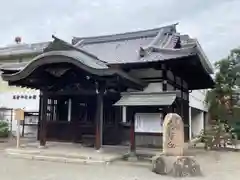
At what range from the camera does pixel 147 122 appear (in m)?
10.7

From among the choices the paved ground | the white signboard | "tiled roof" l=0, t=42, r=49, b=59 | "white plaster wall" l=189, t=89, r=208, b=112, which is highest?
"tiled roof" l=0, t=42, r=49, b=59

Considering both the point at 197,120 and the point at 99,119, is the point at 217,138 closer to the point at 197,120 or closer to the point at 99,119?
the point at 99,119

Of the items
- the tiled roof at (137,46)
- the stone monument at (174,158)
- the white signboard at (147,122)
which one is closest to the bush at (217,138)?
the tiled roof at (137,46)

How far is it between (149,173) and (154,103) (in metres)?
2.71

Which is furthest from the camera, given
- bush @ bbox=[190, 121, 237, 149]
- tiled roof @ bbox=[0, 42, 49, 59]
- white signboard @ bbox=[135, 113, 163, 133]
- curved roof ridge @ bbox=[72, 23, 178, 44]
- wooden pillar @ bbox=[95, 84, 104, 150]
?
tiled roof @ bbox=[0, 42, 49, 59]

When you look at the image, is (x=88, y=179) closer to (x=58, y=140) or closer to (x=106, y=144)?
(x=106, y=144)

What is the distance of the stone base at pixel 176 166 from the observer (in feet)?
25.2

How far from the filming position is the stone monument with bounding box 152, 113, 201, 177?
7.75m

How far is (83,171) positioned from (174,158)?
255 centimetres

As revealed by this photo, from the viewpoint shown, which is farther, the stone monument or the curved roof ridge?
the curved roof ridge

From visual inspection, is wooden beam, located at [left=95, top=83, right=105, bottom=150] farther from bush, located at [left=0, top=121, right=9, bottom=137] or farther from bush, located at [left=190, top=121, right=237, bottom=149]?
bush, located at [left=0, top=121, right=9, bottom=137]

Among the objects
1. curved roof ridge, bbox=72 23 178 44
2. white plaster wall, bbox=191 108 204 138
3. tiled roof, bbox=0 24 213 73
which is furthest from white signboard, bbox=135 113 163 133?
white plaster wall, bbox=191 108 204 138

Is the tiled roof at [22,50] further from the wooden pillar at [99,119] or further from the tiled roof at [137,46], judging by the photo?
the wooden pillar at [99,119]

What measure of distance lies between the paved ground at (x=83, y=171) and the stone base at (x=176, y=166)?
276 millimetres
